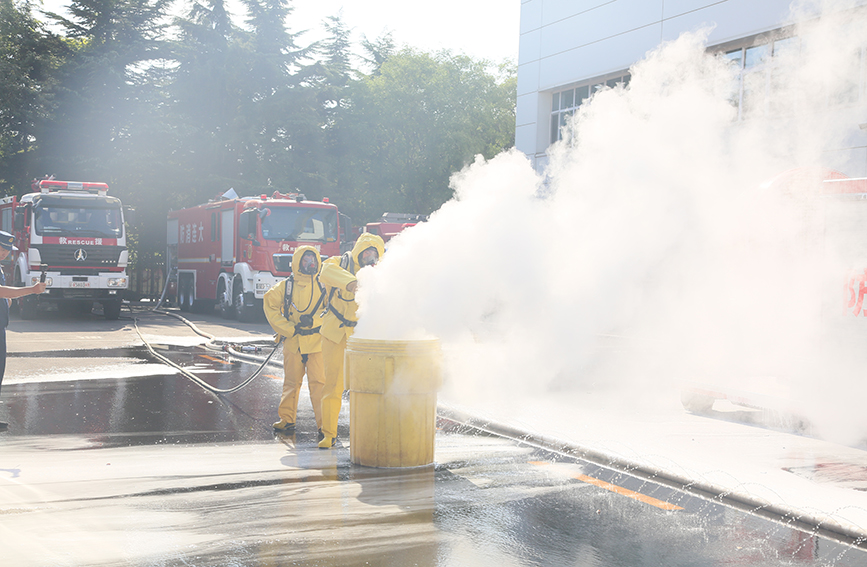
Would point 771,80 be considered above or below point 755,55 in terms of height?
below

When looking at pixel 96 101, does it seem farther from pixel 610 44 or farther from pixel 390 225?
pixel 610 44

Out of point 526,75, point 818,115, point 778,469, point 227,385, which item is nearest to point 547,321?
point 778,469

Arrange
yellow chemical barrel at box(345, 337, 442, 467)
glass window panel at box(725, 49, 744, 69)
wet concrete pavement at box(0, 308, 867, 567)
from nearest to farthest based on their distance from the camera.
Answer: wet concrete pavement at box(0, 308, 867, 567), yellow chemical barrel at box(345, 337, 442, 467), glass window panel at box(725, 49, 744, 69)

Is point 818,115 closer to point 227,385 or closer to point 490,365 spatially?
point 490,365

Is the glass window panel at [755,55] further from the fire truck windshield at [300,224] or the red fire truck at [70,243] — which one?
the red fire truck at [70,243]

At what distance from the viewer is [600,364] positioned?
13406mm

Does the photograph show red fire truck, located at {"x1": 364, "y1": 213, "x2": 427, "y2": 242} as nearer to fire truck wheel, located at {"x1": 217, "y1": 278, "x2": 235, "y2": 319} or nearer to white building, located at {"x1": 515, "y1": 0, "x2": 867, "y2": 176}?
white building, located at {"x1": 515, "y1": 0, "x2": 867, "y2": 176}

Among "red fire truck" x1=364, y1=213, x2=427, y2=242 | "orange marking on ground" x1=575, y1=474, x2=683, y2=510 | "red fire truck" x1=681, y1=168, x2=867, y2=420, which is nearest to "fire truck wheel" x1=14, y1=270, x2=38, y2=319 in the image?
"red fire truck" x1=364, y1=213, x2=427, y2=242

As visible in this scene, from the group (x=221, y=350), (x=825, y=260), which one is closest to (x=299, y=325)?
(x=825, y=260)

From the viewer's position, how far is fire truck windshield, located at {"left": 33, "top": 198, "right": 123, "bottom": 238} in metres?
20.3

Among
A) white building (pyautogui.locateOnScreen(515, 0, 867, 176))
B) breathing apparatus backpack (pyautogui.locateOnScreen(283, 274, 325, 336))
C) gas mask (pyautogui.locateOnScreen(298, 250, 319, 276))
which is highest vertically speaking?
white building (pyautogui.locateOnScreen(515, 0, 867, 176))

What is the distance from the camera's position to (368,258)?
23.9 feet

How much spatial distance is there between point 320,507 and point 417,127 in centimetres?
3884

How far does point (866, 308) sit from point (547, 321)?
9.59ft
